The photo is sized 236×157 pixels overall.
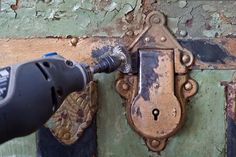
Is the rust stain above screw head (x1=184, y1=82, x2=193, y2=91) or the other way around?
the other way around

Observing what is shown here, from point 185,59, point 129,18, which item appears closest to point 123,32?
point 129,18

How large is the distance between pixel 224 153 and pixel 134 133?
0.19 m

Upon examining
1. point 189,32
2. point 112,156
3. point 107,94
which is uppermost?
point 189,32

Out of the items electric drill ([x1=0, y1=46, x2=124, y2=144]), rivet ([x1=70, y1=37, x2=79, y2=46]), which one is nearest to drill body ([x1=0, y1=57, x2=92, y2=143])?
electric drill ([x1=0, y1=46, x2=124, y2=144])

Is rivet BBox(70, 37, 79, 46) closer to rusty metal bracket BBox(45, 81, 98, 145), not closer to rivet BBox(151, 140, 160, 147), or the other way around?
rusty metal bracket BBox(45, 81, 98, 145)

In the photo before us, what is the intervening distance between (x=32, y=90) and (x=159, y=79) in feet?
1.07

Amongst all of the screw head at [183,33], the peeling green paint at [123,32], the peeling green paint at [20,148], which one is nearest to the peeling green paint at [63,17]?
the peeling green paint at [123,32]

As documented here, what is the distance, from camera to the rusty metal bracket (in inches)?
41.5

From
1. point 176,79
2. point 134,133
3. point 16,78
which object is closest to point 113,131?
point 134,133

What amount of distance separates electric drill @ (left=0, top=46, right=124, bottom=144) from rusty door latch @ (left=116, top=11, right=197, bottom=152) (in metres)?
0.19

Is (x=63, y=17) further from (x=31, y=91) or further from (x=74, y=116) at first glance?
(x=31, y=91)

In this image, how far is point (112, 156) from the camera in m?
1.08

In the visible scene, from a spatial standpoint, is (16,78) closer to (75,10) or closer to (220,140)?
(75,10)

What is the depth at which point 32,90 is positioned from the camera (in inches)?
30.5
